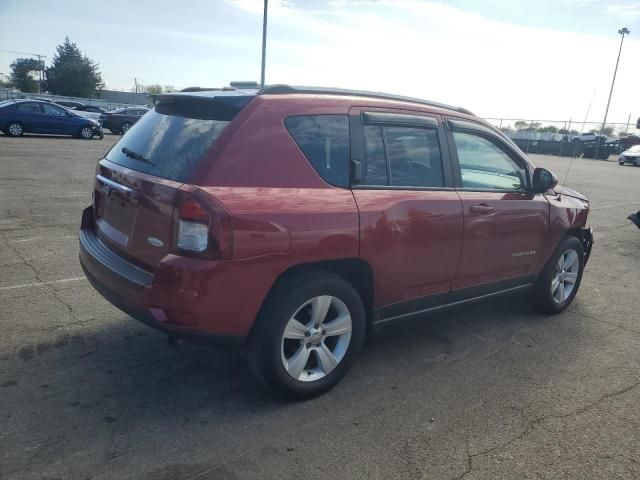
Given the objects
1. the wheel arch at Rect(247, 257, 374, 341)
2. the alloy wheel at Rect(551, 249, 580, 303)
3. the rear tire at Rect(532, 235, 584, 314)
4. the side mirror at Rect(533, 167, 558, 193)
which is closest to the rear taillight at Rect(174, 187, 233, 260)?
the wheel arch at Rect(247, 257, 374, 341)

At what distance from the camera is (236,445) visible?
109 inches

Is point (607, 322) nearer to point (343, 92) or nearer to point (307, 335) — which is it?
point (307, 335)

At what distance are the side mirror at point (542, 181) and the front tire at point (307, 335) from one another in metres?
2.15

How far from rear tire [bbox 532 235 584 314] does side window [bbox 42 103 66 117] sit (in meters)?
20.8

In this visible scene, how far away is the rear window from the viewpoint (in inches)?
116

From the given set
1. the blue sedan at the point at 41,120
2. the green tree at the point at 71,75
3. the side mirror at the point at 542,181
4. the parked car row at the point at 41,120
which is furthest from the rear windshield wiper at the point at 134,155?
the green tree at the point at 71,75

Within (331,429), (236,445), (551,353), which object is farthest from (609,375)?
(236,445)

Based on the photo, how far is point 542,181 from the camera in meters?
4.48

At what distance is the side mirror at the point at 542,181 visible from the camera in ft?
14.7

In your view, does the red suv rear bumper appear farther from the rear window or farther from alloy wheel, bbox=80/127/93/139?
alloy wheel, bbox=80/127/93/139

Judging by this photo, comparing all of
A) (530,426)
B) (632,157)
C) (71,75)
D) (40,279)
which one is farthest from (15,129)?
(71,75)

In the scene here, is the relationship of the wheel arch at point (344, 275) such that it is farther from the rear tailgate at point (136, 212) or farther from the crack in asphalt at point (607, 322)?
the crack in asphalt at point (607, 322)

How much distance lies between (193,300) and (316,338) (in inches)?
34.1

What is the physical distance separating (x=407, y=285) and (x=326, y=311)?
2.40 feet
